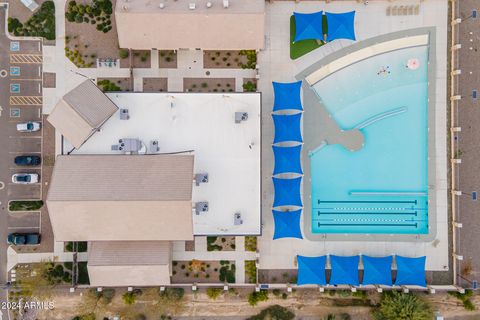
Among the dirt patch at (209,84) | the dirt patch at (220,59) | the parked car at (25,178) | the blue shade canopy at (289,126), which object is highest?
the dirt patch at (220,59)

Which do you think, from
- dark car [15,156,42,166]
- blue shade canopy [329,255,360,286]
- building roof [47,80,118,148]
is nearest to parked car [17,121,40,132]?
dark car [15,156,42,166]

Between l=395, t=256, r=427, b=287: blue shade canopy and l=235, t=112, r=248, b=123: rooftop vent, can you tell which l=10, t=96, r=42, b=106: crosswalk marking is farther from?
l=395, t=256, r=427, b=287: blue shade canopy

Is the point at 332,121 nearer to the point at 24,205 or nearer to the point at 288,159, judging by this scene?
the point at 288,159

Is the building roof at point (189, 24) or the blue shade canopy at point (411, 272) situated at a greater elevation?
the building roof at point (189, 24)

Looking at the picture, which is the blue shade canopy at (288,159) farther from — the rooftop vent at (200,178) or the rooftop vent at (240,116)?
the rooftop vent at (200,178)

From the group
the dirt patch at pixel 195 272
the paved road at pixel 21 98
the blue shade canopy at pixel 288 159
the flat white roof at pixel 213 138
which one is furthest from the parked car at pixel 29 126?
the blue shade canopy at pixel 288 159

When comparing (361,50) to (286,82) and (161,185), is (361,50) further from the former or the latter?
(161,185)

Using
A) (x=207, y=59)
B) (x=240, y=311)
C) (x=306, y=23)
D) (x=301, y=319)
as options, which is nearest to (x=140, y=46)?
(x=207, y=59)
